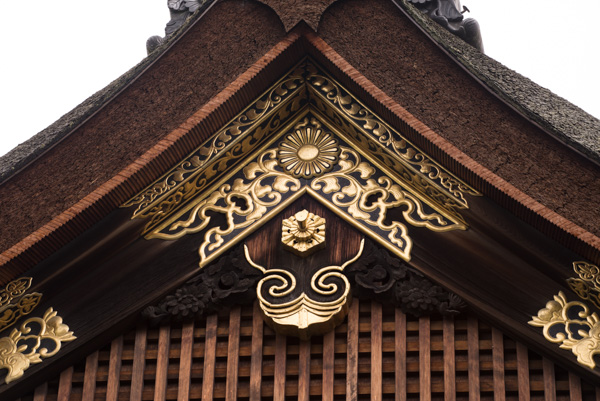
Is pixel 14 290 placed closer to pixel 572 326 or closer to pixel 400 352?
pixel 400 352

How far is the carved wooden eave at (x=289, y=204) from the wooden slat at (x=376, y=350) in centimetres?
30

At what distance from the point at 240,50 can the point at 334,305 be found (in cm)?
155

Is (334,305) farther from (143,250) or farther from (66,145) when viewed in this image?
(66,145)

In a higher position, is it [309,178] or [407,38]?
[407,38]

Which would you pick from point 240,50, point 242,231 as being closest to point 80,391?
point 242,231

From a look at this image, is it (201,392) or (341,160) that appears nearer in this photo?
(201,392)

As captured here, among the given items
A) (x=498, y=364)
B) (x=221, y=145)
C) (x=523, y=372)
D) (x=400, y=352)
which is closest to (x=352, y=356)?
(x=400, y=352)

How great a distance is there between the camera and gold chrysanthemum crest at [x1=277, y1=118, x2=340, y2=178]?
245 inches

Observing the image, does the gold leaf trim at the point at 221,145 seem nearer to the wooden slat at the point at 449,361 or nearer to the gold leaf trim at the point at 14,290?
the gold leaf trim at the point at 14,290

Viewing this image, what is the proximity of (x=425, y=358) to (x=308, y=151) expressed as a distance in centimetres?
136

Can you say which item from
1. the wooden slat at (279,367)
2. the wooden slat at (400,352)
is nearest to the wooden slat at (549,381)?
the wooden slat at (400,352)

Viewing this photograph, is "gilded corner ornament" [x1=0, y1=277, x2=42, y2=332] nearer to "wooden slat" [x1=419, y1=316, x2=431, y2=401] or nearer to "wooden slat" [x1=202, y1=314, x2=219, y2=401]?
"wooden slat" [x1=202, y1=314, x2=219, y2=401]

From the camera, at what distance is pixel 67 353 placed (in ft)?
18.8

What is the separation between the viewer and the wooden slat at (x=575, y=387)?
5.34 meters
